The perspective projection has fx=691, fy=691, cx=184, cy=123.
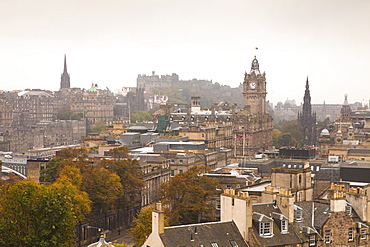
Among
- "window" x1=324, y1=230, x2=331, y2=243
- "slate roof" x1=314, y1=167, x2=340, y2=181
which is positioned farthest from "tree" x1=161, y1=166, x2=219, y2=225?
"window" x1=324, y1=230, x2=331, y2=243

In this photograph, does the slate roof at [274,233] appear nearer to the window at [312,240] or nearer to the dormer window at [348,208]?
the window at [312,240]

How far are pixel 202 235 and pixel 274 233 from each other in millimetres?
6635

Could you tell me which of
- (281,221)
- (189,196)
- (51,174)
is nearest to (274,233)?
(281,221)

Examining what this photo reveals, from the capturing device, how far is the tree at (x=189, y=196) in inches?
3295

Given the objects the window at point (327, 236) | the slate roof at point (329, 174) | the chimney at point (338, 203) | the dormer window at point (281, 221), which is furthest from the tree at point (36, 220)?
the slate roof at point (329, 174)

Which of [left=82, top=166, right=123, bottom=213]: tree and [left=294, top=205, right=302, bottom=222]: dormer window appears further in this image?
[left=82, top=166, right=123, bottom=213]: tree

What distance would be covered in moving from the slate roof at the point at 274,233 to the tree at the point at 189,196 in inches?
1009

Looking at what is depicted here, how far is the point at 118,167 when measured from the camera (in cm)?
9819

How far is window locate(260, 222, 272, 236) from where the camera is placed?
179ft

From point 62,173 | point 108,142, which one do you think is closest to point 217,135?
point 108,142

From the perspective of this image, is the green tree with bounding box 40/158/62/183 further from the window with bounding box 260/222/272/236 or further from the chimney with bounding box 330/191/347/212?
the chimney with bounding box 330/191/347/212

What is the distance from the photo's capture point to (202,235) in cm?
5241

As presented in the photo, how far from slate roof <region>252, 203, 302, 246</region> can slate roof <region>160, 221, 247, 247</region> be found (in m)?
1.55

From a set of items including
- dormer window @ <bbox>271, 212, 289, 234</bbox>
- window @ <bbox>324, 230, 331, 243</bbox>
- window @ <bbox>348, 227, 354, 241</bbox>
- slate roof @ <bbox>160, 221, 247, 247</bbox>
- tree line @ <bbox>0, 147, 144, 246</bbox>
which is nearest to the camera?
slate roof @ <bbox>160, 221, 247, 247</bbox>
